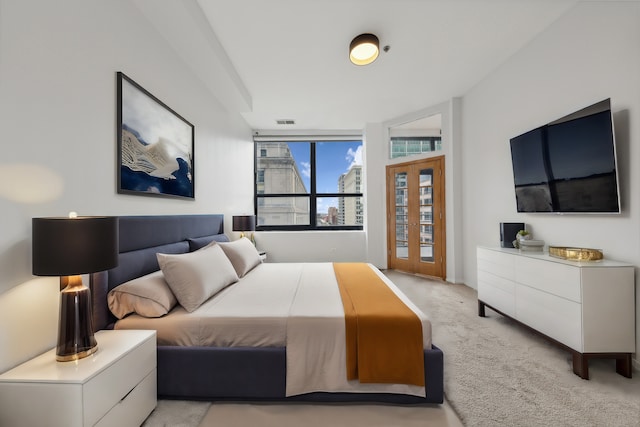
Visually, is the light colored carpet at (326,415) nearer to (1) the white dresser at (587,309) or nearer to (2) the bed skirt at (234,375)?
(2) the bed skirt at (234,375)

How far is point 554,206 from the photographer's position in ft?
7.55

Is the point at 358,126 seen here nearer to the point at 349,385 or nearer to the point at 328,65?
the point at 328,65

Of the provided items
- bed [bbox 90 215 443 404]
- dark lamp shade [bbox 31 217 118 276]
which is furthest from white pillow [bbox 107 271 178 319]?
dark lamp shade [bbox 31 217 118 276]

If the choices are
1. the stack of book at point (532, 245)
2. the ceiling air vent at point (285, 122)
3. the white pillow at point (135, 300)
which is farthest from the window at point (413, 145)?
the white pillow at point (135, 300)

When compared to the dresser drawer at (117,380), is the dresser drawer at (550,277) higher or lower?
higher

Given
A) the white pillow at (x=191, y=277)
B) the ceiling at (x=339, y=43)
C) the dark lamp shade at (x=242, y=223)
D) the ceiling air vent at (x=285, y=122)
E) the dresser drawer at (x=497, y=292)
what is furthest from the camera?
the ceiling air vent at (x=285, y=122)

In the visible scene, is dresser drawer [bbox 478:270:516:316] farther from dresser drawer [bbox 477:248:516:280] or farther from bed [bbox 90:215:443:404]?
bed [bbox 90:215:443:404]

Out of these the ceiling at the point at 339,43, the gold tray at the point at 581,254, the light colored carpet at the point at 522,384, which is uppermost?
the ceiling at the point at 339,43

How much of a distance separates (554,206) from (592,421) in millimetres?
1668


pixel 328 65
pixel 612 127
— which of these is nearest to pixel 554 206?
pixel 612 127

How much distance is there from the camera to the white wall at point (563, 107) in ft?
5.93

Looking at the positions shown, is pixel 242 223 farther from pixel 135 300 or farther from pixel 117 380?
pixel 117 380

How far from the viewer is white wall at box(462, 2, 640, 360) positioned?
1.81 meters

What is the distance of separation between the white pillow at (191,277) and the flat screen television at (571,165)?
10.0 ft
